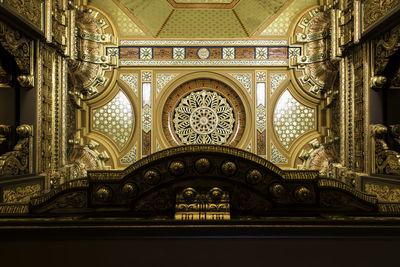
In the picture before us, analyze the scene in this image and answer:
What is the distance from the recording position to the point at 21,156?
3.18 meters

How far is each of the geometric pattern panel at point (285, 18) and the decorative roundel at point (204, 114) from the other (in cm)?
143

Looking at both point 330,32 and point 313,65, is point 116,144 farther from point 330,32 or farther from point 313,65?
point 330,32

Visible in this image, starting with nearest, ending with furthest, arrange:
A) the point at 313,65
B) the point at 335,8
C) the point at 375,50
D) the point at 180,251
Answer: the point at 180,251 < the point at 375,50 < the point at 335,8 < the point at 313,65

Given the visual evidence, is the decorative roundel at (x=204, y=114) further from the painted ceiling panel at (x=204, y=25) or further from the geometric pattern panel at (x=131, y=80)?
the painted ceiling panel at (x=204, y=25)

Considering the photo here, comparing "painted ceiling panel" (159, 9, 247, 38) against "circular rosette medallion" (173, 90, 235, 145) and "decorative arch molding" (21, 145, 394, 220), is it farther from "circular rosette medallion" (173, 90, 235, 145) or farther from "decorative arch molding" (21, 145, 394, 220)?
"decorative arch molding" (21, 145, 394, 220)

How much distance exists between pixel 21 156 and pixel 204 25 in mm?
3849

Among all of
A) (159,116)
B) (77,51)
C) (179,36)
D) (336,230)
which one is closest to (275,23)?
(179,36)

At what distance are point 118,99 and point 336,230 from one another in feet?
14.9

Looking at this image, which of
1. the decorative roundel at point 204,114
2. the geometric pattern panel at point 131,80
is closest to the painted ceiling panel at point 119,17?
the geometric pattern panel at point 131,80

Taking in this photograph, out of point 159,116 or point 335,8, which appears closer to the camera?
point 335,8

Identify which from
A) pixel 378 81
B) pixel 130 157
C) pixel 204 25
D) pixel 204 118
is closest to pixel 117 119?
pixel 130 157

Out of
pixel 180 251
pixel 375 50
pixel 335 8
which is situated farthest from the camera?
pixel 335 8

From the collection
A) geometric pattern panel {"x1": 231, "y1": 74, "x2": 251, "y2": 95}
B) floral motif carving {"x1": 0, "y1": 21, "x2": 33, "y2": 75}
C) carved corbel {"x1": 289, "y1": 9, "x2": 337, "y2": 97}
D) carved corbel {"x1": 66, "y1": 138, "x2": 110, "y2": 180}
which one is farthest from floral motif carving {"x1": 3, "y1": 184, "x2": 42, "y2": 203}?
carved corbel {"x1": 289, "y1": 9, "x2": 337, "y2": 97}

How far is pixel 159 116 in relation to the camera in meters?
4.86
